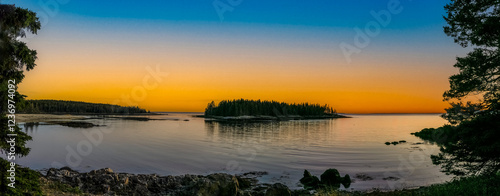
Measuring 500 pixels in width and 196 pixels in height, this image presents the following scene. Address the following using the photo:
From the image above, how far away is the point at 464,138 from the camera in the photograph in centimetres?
1545

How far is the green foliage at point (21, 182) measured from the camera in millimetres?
11438

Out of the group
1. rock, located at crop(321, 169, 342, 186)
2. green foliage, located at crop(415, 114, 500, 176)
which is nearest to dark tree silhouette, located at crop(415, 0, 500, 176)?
green foliage, located at crop(415, 114, 500, 176)

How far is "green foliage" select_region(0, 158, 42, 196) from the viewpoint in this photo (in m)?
11.4

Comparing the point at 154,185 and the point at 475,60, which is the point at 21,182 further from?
the point at 475,60

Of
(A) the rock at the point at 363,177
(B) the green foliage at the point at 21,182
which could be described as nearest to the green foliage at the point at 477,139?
(A) the rock at the point at 363,177

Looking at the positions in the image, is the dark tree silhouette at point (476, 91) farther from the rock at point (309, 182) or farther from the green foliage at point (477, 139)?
the rock at point (309, 182)

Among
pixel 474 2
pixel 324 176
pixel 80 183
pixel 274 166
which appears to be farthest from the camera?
pixel 274 166

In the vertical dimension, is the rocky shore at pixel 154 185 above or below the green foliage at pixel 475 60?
below

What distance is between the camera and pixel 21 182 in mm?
11812

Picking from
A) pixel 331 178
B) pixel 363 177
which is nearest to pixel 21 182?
pixel 331 178

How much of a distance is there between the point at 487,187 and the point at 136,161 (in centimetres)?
3211

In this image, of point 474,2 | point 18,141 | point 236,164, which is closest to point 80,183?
point 18,141

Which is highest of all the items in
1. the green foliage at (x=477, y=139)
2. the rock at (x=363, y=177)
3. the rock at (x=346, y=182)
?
the green foliage at (x=477, y=139)

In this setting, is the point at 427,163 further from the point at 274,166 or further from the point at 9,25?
the point at 9,25
